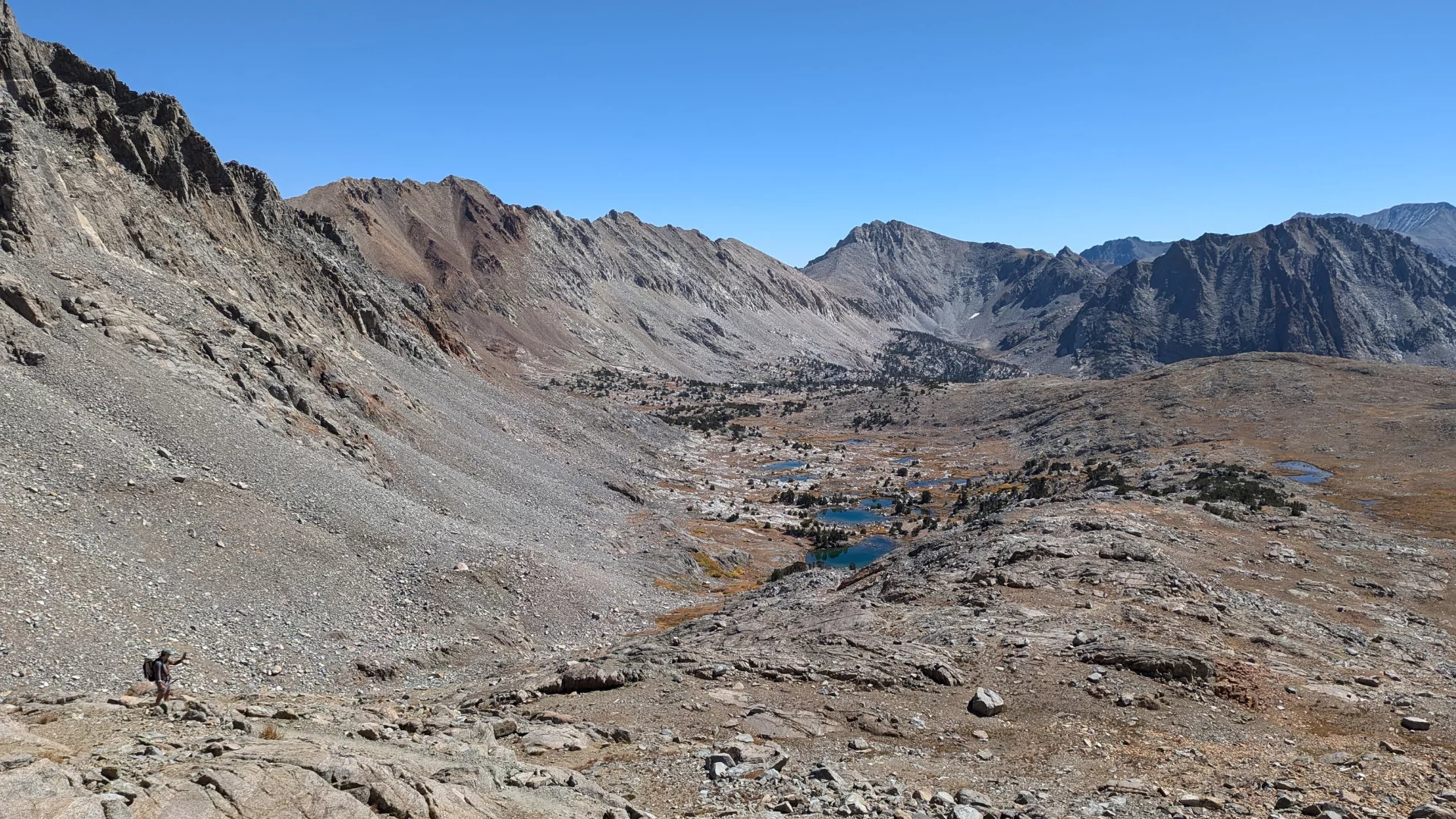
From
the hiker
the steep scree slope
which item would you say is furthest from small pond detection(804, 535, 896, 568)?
the hiker

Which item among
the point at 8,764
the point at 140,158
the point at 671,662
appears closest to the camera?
the point at 8,764

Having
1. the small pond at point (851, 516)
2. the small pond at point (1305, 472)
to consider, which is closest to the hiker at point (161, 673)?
the small pond at point (851, 516)

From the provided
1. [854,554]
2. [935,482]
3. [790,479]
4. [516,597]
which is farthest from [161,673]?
[935,482]

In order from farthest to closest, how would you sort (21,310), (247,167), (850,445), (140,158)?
(850,445)
(247,167)
(140,158)
(21,310)

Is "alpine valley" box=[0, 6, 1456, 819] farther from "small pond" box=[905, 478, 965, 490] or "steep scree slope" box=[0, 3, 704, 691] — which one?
"small pond" box=[905, 478, 965, 490]

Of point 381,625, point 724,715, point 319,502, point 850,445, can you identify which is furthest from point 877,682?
point 850,445

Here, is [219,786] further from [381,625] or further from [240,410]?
[240,410]

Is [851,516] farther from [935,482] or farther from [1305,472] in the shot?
[1305,472]

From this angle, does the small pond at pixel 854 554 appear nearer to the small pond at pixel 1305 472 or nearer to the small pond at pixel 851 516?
the small pond at pixel 851 516

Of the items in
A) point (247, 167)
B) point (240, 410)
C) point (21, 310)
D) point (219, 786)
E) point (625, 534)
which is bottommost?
point (625, 534)
